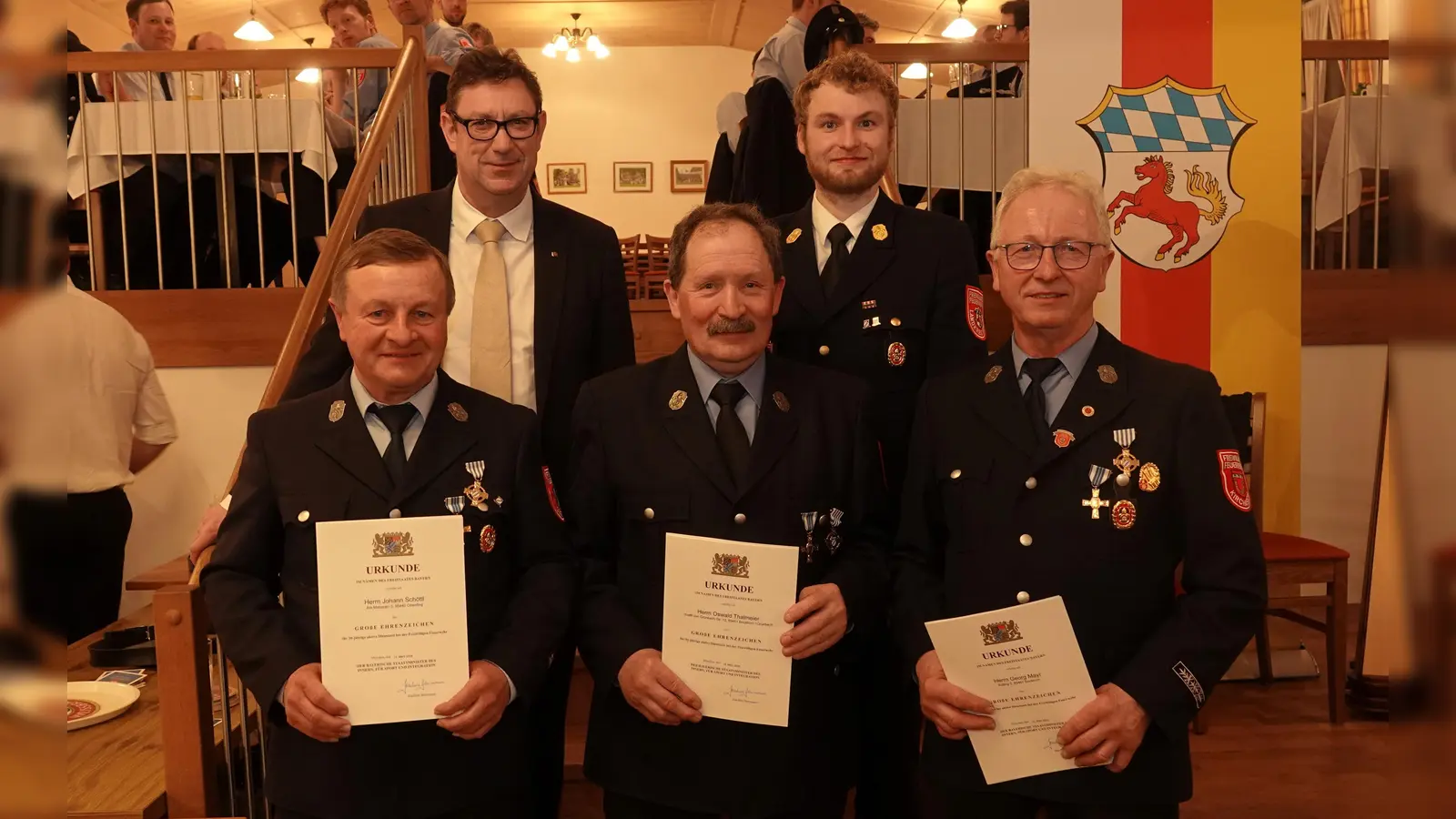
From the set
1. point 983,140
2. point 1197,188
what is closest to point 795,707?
point 1197,188

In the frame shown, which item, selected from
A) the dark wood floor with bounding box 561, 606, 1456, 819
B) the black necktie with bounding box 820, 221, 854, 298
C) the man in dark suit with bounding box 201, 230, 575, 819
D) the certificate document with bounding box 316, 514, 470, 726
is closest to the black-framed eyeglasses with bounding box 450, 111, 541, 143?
the man in dark suit with bounding box 201, 230, 575, 819

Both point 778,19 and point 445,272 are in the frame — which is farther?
point 778,19

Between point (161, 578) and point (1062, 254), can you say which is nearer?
point (1062, 254)

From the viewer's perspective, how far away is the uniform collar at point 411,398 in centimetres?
209

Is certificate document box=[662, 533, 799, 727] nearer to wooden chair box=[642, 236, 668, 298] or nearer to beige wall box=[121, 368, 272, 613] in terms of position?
beige wall box=[121, 368, 272, 613]

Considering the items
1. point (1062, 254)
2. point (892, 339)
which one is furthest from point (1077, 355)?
point (892, 339)

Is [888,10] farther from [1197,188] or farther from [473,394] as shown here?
[473,394]

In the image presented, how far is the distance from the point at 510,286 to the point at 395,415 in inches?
21.2

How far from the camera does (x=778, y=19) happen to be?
13.0 meters

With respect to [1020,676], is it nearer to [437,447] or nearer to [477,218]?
[437,447]

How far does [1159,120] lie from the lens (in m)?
3.89

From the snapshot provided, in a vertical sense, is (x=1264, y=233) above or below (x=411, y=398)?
above

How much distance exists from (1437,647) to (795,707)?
1954 mm

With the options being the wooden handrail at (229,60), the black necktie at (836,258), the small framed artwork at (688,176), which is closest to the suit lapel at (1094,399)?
the black necktie at (836,258)
